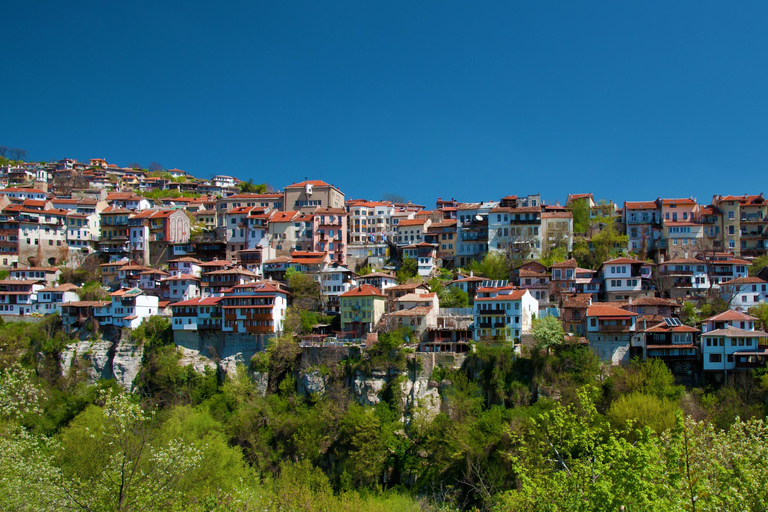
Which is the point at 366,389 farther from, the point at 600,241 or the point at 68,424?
the point at 600,241

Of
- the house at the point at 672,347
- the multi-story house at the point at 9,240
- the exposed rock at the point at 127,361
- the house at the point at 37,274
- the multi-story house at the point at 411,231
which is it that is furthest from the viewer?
the multi-story house at the point at 9,240

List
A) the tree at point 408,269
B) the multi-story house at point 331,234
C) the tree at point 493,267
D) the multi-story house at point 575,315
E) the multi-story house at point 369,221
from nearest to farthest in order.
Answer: the multi-story house at point 575,315
the tree at point 493,267
the tree at point 408,269
the multi-story house at point 331,234
the multi-story house at point 369,221

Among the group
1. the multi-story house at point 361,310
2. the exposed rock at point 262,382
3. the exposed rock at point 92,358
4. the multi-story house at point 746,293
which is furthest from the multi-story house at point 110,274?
the multi-story house at point 746,293

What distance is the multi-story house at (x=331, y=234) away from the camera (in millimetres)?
67812

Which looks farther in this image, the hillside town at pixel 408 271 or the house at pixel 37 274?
the house at pixel 37 274

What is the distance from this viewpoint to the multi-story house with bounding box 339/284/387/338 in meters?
51.2

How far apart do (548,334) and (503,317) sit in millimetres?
4279

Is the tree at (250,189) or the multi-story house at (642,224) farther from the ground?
the tree at (250,189)

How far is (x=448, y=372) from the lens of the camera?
44281 mm

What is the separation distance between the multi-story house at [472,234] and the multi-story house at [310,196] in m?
18.3

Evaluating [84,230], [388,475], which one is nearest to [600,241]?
[388,475]

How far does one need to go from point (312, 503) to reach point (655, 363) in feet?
75.6

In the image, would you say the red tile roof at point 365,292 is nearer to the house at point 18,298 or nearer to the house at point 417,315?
the house at point 417,315

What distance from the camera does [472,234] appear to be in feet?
213
